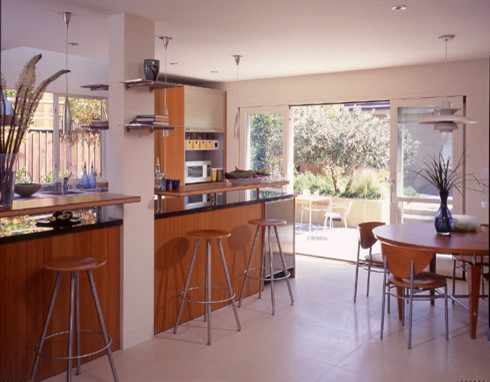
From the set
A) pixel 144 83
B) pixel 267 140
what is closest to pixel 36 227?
pixel 144 83

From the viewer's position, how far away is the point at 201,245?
4570mm

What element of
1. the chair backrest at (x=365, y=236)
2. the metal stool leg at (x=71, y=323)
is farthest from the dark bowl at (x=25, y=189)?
the chair backrest at (x=365, y=236)

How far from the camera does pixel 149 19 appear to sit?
389cm

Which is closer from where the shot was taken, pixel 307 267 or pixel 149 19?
pixel 149 19

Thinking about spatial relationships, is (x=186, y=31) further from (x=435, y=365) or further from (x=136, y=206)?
(x=435, y=365)

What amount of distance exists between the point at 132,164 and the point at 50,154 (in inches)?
136

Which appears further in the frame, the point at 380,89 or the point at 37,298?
the point at 380,89

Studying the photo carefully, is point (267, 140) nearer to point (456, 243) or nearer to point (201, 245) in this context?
point (201, 245)

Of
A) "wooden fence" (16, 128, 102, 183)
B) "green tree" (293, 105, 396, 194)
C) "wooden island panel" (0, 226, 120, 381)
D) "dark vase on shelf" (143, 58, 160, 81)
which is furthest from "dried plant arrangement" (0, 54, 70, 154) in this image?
"green tree" (293, 105, 396, 194)

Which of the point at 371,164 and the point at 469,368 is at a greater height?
the point at 371,164

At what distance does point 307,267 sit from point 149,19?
3816 mm

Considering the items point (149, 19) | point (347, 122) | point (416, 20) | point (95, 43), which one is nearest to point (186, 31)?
point (149, 19)

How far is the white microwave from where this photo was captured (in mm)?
7484

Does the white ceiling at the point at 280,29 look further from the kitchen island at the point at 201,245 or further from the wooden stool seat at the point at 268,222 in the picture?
the wooden stool seat at the point at 268,222
